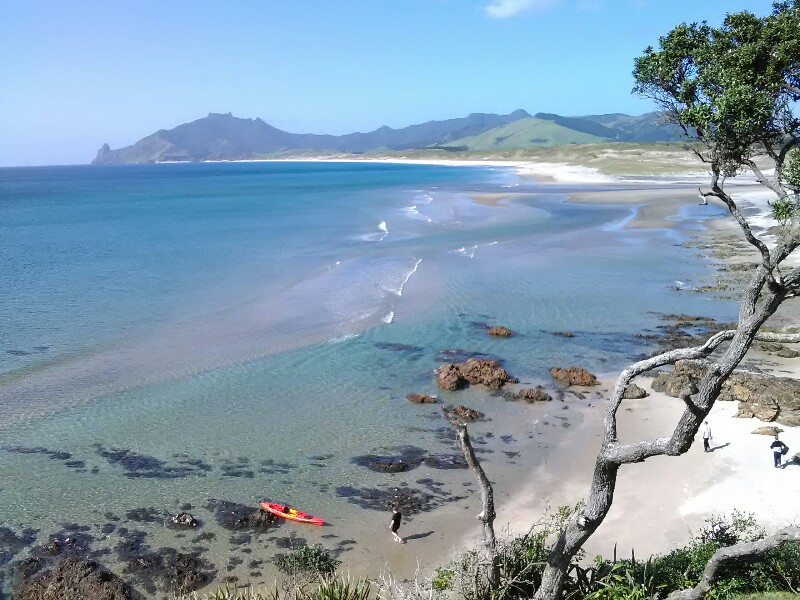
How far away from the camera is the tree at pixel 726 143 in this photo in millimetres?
7191

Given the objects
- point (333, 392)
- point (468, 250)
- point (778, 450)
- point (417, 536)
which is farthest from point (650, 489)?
point (468, 250)

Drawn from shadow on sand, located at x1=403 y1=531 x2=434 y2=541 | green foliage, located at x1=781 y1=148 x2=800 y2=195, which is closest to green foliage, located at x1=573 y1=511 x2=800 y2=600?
shadow on sand, located at x1=403 y1=531 x2=434 y2=541

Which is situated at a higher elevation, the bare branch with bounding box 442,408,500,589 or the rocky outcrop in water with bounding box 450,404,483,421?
the bare branch with bounding box 442,408,500,589

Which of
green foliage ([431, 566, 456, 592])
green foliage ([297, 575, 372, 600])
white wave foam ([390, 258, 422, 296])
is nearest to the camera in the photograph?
green foliage ([297, 575, 372, 600])

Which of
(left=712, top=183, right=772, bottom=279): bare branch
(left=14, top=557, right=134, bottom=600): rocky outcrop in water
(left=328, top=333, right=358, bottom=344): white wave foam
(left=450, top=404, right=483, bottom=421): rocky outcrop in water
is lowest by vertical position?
(left=14, top=557, right=134, bottom=600): rocky outcrop in water

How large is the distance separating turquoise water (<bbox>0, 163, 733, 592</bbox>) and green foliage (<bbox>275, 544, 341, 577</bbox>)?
1.64 metres

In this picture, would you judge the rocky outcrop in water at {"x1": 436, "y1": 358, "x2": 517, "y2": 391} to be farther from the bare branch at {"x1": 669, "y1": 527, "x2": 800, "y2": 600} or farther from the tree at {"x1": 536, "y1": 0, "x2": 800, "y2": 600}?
the bare branch at {"x1": 669, "y1": 527, "x2": 800, "y2": 600}

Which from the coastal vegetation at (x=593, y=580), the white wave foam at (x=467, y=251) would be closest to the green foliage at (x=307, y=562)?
the coastal vegetation at (x=593, y=580)

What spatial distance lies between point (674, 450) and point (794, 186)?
200 inches

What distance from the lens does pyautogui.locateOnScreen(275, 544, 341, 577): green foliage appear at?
12826 mm

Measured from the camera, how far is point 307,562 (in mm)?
13023

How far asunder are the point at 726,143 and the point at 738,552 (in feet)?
17.6

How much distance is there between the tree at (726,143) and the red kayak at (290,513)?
7649 mm

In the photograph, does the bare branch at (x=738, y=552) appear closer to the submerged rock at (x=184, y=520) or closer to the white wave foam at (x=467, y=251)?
the submerged rock at (x=184, y=520)
